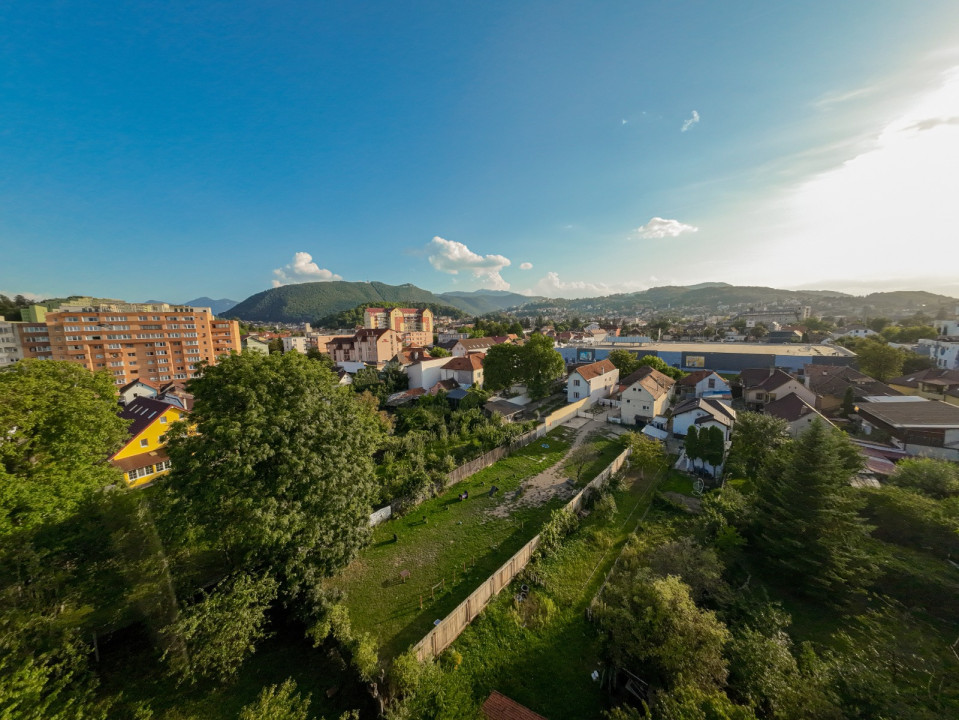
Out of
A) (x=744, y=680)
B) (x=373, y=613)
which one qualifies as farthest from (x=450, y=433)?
(x=744, y=680)

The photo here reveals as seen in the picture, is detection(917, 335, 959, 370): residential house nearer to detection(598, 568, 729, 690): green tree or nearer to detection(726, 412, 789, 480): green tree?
detection(726, 412, 789, 480): green tree

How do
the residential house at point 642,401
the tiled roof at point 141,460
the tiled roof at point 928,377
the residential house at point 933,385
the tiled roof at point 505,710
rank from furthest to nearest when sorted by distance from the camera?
→ the tiled roof at point 928,377
the residential house at point 933,385
the residential house at point 642,401
the tiled roof at point 141,460
the tiled roof at point 505,710

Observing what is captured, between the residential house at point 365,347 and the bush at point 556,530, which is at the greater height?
the residential house at point 365,347

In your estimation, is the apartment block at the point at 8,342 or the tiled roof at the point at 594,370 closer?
the tiled roof at the point at 594,370

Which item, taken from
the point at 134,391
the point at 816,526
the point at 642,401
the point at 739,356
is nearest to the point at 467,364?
the point at 642,401

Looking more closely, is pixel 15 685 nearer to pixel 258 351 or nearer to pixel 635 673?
pixel 258 351

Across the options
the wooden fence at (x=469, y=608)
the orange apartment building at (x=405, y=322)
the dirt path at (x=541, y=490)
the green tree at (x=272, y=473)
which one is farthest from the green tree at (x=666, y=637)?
the orange apartment building at (x=405, y=322)

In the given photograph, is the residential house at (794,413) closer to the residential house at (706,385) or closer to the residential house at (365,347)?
the residential house at (706,385)
